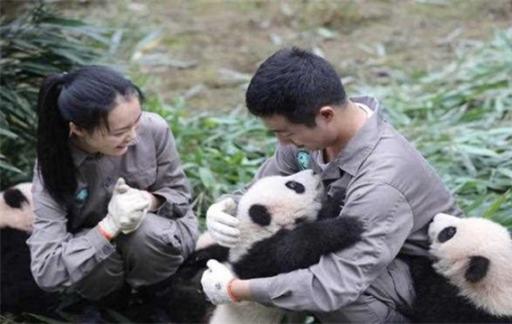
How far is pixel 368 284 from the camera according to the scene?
10.5 ft

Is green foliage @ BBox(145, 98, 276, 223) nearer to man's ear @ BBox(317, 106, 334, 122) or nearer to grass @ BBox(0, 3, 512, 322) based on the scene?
grass @ BBox(0, 3, 512, 322)

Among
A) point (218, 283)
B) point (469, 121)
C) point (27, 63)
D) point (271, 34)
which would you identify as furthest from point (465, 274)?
point (271, 34)

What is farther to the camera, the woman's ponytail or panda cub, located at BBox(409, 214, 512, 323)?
the woman's ponytail

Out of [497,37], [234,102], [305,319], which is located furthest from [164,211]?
[497,37]

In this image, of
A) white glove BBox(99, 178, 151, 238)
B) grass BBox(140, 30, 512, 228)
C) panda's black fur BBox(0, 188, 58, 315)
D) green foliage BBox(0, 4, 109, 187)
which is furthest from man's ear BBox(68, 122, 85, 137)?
grass BBox(140, 30, 512, 228)

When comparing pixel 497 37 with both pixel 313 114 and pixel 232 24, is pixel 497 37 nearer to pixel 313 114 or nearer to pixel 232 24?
pixel 232 24

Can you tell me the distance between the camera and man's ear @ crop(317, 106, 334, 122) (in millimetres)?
3244

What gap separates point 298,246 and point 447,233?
0.50 metres

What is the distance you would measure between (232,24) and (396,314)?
4.81 metres

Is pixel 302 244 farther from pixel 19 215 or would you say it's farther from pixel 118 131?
pixel 19 215

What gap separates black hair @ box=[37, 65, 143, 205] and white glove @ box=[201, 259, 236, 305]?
0.65 metres

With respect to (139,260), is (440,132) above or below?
below

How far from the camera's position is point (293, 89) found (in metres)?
3.20

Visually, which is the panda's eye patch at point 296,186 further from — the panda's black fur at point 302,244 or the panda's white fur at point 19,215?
the panda's white fur at point 19,215
